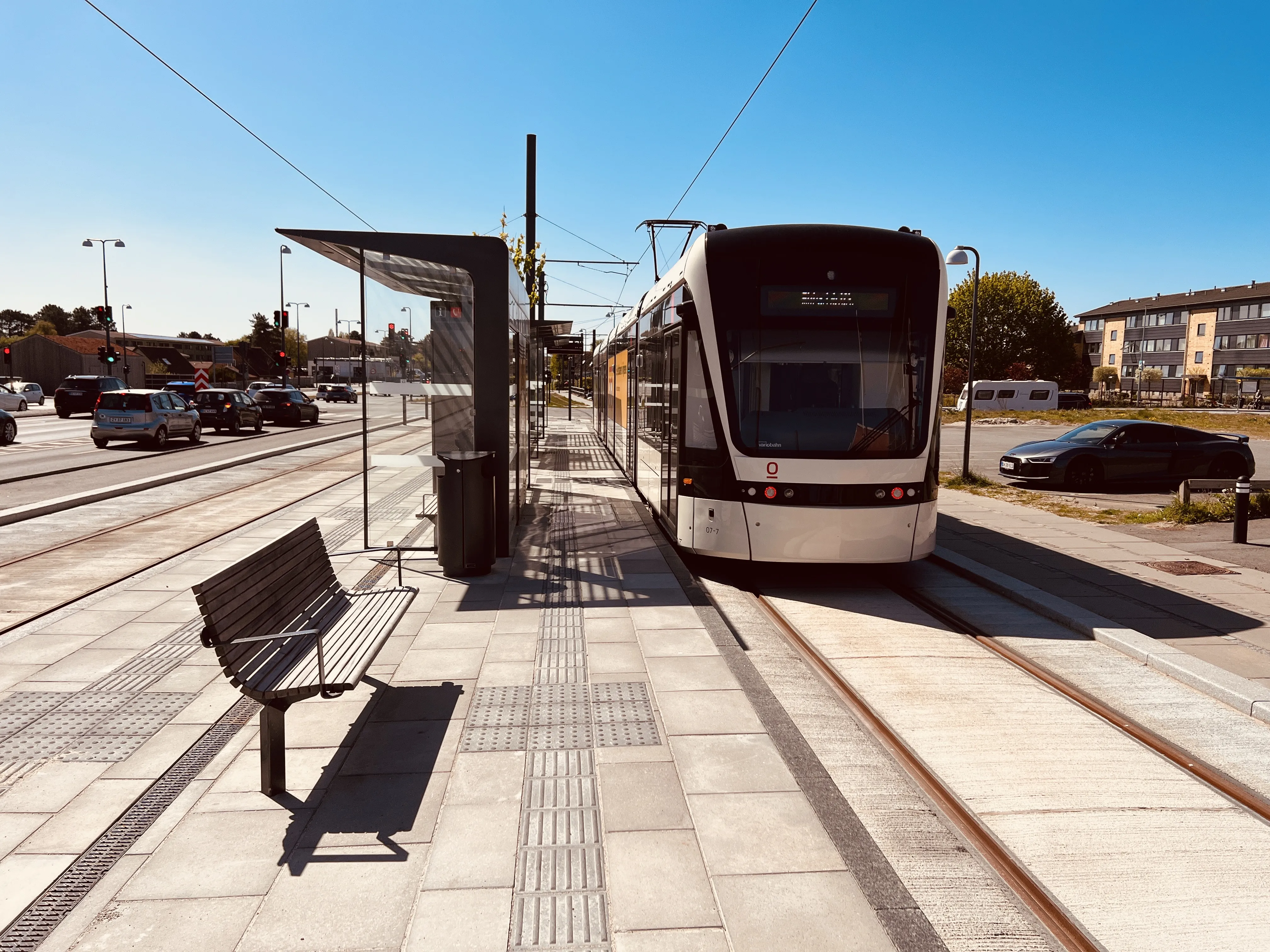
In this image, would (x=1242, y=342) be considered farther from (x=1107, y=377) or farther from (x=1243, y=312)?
(x=1107, y=377)

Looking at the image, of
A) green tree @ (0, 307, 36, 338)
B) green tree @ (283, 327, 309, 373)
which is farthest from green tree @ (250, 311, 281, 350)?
green tree @ (0, 307, 36, 338)

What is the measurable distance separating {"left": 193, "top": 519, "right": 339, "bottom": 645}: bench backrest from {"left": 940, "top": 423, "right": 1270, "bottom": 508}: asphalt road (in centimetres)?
724

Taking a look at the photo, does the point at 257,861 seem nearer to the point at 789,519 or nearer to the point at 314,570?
the point at 314,570

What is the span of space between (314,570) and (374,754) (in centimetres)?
144

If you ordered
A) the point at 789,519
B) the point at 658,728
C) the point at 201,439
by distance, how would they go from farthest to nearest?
the point at 201,439, the point at 789,519, the point at 658,728

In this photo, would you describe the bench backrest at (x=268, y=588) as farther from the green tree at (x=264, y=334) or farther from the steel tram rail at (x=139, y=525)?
the green tree at (x=264, y=334)

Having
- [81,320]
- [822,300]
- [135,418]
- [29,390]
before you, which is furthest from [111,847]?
[81,320]

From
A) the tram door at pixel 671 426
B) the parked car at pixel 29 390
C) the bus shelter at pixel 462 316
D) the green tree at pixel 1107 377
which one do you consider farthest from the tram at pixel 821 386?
the green tree at pixel 1107 377

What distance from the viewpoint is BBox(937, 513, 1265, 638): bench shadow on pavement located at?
7082 mm

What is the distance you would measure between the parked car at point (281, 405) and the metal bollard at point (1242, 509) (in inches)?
1295

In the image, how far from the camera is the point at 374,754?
4.50m

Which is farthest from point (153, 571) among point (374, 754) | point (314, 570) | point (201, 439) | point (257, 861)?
point (201, 439)

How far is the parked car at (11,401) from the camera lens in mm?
35812

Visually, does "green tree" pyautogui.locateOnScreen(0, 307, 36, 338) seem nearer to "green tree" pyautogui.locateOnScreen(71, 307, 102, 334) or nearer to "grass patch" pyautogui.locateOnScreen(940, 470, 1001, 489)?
"green tree" pyautogui.locateOnScreen(71, 307, 102, 334)
